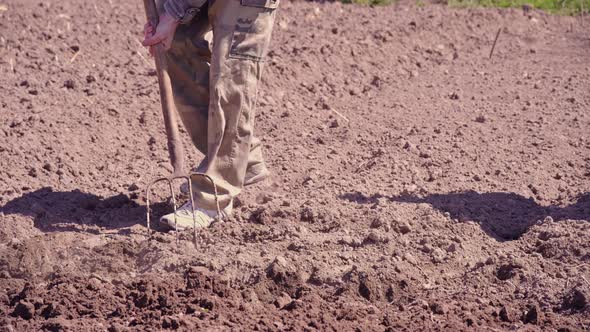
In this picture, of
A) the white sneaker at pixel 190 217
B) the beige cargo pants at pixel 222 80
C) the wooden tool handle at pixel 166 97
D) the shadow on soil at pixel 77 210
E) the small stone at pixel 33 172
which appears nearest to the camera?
the wooden tool handle at pixel 166 97

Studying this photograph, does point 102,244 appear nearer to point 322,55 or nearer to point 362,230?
point 362,230

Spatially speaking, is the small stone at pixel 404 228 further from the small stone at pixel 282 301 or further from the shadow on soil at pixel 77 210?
the shadow on soil at pixel 77 210

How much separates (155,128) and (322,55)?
6.29 feet

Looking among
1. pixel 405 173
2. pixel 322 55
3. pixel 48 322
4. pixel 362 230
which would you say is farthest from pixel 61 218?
pixel 322 55

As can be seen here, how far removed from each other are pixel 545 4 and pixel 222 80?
6217 millimetres

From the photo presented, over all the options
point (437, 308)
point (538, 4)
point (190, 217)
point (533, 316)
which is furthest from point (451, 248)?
point (538, 4)

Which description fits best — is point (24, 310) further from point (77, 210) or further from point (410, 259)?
point (410, 259)

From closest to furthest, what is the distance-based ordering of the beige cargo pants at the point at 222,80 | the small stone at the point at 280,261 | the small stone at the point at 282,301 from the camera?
the small stone at the point at 282,301 < the small stone at the point at 280,261 < the beige cargo pants at the point at 222,80

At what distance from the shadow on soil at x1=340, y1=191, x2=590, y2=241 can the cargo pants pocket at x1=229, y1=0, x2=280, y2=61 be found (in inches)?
42.5

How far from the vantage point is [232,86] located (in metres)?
5.00

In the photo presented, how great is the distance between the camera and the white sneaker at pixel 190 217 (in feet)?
16.7

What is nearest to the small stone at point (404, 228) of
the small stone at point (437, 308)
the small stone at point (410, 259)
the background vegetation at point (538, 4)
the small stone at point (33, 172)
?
the small stone at point (410, 259)

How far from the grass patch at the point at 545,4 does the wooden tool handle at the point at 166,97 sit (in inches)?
219

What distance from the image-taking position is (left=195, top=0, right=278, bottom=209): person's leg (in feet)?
16.1
